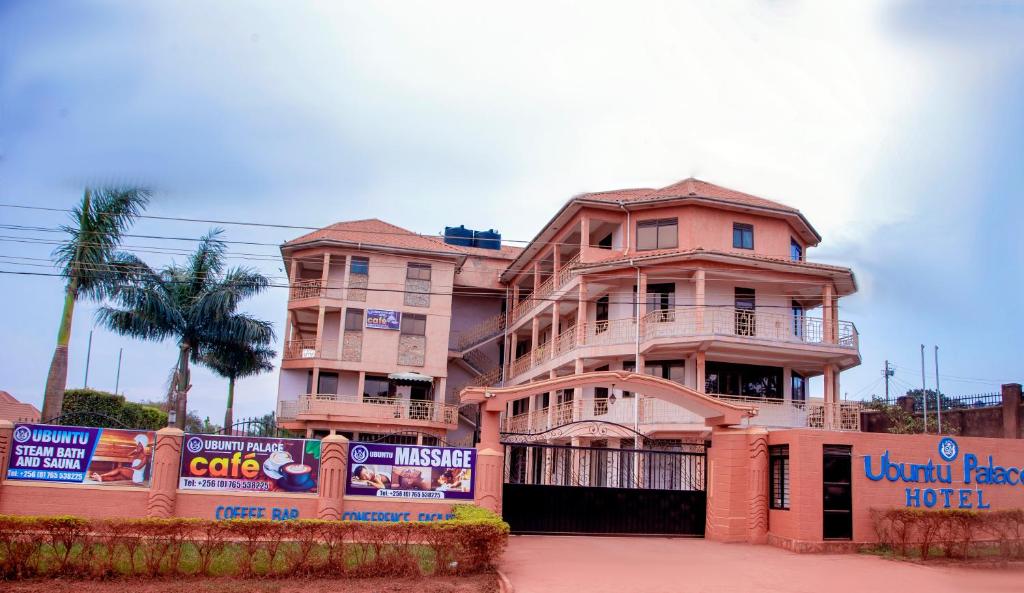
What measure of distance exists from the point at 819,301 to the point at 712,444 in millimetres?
13231

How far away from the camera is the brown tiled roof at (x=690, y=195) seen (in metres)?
29.2

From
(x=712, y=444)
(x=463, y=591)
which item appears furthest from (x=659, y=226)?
(x=463, y=591)

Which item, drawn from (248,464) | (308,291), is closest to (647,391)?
(248,464)

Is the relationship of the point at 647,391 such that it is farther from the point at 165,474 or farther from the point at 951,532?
the point at 165,474

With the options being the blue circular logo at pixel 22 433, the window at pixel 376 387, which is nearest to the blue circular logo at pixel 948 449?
the blue circular logo at pixel 22 433

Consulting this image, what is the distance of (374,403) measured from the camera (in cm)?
3469

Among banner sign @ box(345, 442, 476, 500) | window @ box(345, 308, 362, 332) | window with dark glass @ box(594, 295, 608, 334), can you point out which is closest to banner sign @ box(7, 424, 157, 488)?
banner sign @ box(345, 442, 476, 500)

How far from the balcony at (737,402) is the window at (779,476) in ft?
23.7

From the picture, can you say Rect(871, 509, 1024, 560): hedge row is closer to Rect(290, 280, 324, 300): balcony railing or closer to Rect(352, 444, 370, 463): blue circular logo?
Rect(352, 444, 370, 463): blue circular logo

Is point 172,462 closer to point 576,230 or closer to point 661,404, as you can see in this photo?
point 661,404

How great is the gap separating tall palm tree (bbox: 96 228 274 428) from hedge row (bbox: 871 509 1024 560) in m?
22.8

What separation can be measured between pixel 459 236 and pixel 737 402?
20703 mm

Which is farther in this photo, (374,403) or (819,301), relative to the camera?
(374,403)

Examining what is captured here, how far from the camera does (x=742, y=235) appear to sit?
29.8 m
